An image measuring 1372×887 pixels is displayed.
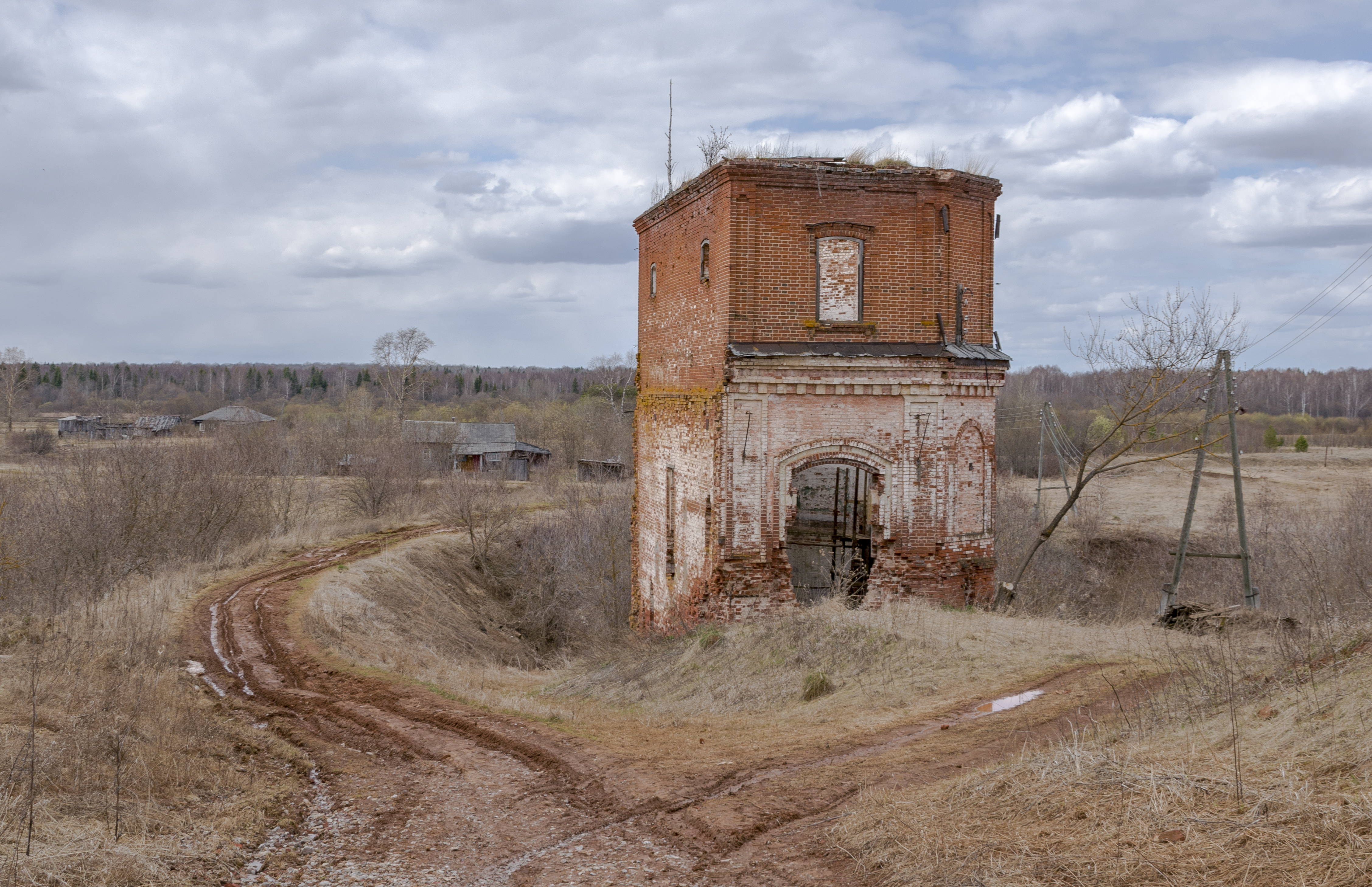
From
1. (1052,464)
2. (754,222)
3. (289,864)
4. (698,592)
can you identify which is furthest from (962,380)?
(1052,464)

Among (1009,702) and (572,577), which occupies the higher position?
(1009,702)

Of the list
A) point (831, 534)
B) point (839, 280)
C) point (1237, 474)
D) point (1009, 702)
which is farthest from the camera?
point (831, 534)

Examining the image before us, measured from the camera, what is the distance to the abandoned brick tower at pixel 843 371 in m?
13.8

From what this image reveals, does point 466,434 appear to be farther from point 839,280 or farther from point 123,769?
point 123,769

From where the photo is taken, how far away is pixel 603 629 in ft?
73.9

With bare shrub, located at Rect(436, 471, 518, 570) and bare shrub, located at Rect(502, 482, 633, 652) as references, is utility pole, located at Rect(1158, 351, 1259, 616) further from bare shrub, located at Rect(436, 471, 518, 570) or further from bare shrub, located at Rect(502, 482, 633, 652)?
bare shrub, located at Rect(436, 471, 518, 570)

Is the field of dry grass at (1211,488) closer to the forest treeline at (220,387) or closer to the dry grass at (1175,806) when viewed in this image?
the dry grass at (1175,806)

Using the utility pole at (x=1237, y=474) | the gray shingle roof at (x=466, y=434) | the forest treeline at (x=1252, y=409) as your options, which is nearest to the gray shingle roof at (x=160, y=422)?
the gray shingle roof at (x=466, y=434)

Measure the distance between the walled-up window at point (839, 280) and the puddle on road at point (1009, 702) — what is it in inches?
256

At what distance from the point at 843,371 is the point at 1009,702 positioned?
5.92 m

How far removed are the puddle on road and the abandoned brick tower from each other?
15.0ft

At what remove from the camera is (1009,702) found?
9328 millimetres

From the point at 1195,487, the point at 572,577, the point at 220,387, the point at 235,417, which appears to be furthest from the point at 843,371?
the point at 220,387

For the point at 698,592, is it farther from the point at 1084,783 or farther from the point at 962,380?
the point at 1084,783
